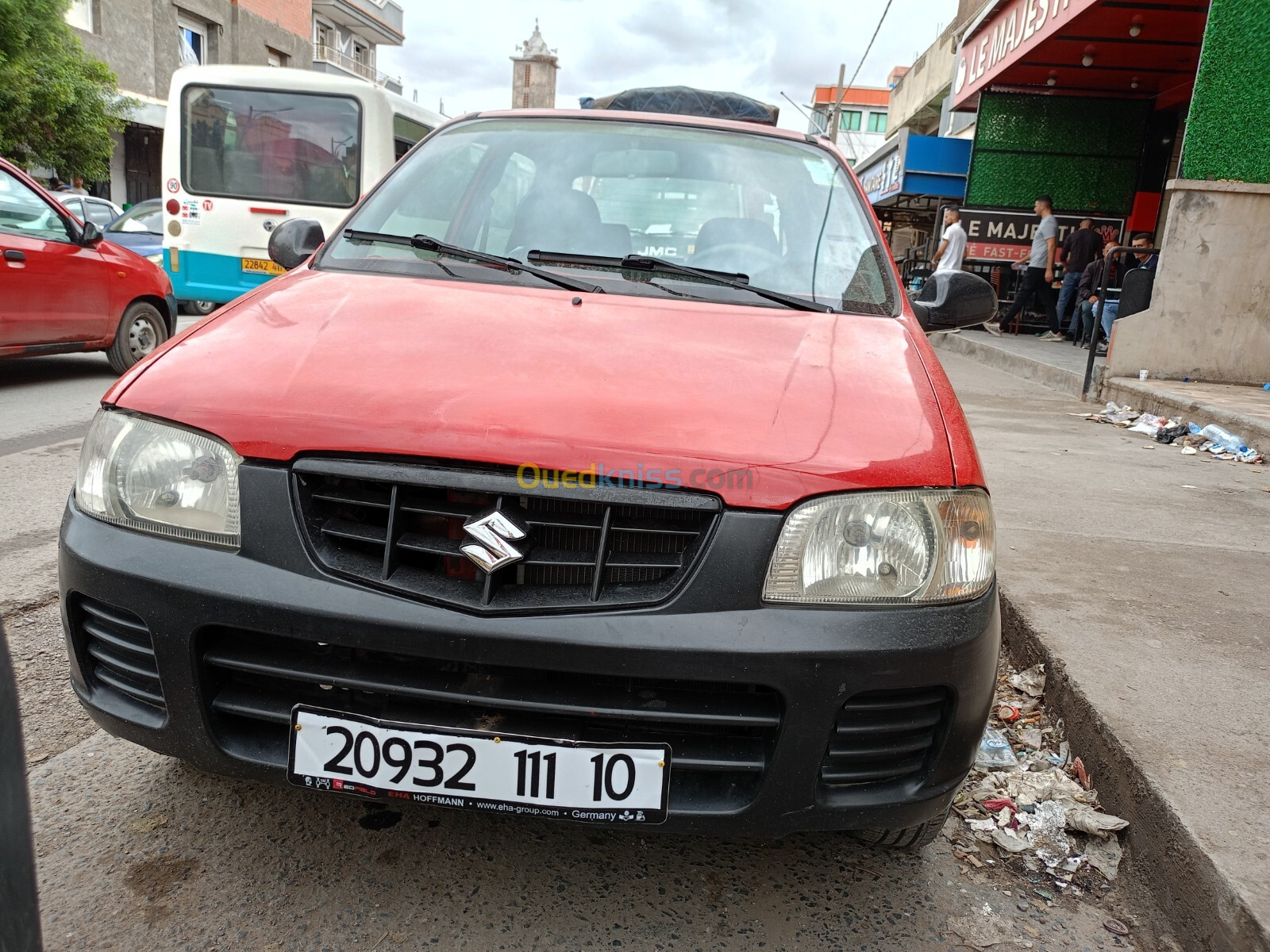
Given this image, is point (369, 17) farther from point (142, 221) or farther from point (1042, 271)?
point (1042, 271)

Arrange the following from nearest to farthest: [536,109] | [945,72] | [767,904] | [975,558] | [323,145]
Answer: [975,558], [767,904], [536,109], [323,145], [945,72]

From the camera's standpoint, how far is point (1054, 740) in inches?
103

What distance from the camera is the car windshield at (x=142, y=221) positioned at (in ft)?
41.4

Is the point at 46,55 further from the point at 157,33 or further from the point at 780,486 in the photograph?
the point at 780,486

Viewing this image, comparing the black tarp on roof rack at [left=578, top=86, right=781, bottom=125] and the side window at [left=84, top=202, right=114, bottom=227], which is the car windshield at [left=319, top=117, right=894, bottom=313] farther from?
the side window at [left=84, top=202, right=114, bottom=227]

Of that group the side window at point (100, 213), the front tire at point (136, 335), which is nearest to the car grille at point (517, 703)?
the front tire at point (136, 335)

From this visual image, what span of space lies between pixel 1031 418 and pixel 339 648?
6984 millimetres

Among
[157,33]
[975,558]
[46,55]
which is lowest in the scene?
[975,558]

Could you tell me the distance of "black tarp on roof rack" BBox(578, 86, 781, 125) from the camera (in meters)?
6.06

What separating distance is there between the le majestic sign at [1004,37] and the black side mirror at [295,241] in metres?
9.80

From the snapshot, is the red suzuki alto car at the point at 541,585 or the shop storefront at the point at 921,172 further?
the shop storefront at the point at 921,172

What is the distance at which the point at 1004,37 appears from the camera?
12773 mm

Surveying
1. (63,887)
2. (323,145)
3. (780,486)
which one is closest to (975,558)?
(780,486)

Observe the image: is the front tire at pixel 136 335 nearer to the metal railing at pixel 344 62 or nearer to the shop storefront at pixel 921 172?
the shop storefront at pixel 921 172
